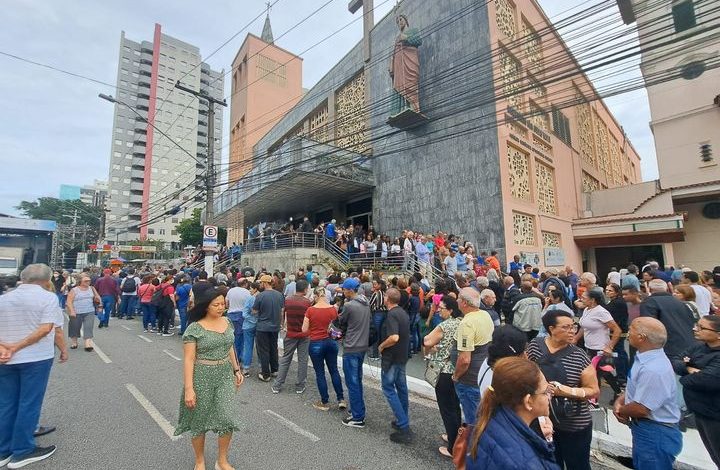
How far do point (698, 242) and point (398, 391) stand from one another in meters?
22.4

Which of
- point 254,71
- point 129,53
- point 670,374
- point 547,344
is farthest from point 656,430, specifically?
point 129,53

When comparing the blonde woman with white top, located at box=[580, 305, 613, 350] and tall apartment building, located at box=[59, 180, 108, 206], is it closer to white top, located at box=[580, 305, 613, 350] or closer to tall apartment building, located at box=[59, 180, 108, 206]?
white top, located at box=[580, 305, 613, 350]

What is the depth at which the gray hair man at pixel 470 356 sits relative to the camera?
10.5ft

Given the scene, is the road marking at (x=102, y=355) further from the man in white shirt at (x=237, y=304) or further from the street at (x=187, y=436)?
the man in white shirt at (x=237, y=304)

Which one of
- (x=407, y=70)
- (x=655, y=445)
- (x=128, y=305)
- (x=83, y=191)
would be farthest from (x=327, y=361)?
(x=83, y=191)

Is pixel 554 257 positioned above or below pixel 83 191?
below

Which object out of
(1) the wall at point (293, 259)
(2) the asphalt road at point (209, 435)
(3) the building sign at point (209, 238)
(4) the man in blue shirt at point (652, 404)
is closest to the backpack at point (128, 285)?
(3) the building sign at point (209, 238)

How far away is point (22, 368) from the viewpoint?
11.2 feet

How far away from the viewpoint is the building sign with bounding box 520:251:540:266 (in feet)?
48.4

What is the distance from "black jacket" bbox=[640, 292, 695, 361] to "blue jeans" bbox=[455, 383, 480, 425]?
2.64m

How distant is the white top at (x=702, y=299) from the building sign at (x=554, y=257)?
12.0 m

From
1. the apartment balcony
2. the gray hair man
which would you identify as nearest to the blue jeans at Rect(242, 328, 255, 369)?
the gray hair man

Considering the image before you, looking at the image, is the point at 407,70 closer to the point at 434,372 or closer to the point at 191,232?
A: the point at 434,372

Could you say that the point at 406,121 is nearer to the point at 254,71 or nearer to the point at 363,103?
the point at 363,103
